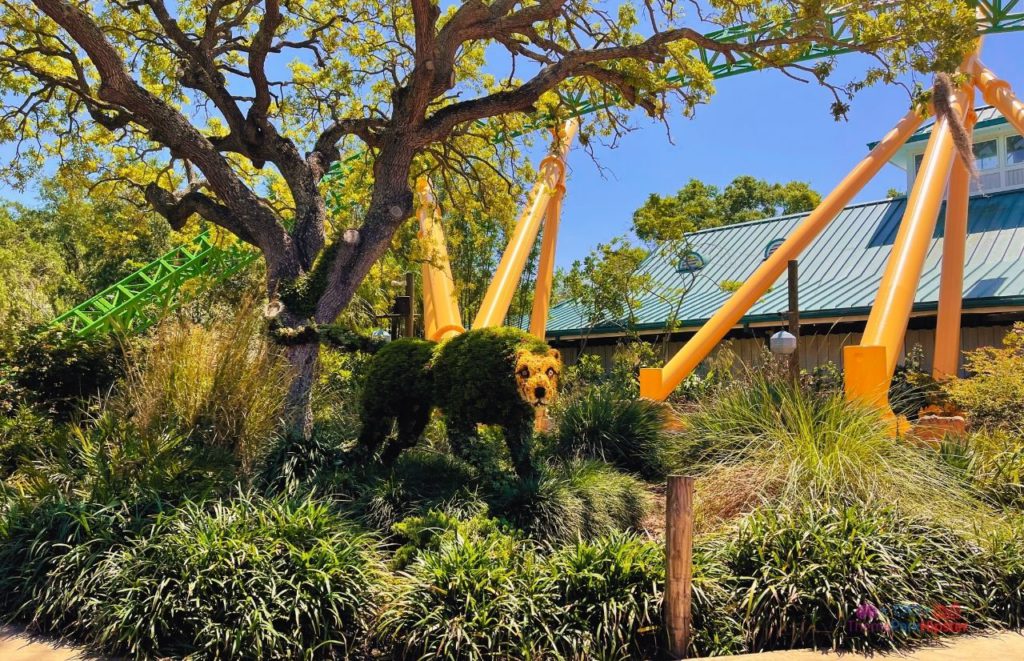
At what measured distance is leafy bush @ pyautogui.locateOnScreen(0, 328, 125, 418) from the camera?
31.7 feet

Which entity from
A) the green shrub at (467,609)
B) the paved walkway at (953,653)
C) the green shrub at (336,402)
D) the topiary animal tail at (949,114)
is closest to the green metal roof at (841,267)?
the topiary animal tail at (949,114)

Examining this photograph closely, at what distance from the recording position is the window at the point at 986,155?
1972 cm

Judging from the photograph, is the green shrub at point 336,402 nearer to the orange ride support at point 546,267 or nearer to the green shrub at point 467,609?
the green shrub at point 467,609

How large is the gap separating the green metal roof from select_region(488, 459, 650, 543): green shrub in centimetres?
1056

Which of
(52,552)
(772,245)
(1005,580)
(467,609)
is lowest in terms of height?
(52,552)

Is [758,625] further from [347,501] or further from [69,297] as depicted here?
[69,297]

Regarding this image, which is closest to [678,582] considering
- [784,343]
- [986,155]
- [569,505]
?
[569,505]

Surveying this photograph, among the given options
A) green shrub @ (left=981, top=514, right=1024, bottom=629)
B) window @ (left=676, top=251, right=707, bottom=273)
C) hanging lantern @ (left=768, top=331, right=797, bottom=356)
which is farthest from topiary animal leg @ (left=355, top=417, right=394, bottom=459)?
window @ (left=676, top=251, right=707, bottom=273)

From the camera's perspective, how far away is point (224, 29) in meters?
11.2

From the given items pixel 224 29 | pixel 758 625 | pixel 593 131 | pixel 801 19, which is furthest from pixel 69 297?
pixel 758 625

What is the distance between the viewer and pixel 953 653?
488 centimetres

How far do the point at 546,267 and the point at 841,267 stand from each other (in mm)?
8443

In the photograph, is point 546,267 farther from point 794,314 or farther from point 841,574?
point 841,574

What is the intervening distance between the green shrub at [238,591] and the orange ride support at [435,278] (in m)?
7.54
